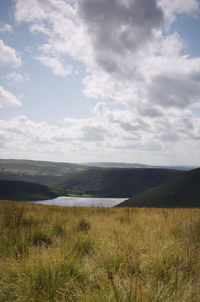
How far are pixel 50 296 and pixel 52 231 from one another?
87.9 inches

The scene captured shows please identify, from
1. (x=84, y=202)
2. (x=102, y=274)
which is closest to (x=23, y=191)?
(x=84, y=202)

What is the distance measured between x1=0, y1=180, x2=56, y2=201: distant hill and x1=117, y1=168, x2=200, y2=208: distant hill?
101 m

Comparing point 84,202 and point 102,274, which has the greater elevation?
point 102,274

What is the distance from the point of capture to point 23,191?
541 ft

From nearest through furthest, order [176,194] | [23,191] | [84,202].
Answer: [84,202]
[176,194]
[23,191]

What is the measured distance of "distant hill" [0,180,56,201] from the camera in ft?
511

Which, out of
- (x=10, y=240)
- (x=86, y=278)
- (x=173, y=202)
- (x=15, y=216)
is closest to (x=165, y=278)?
(x=86, y=278)

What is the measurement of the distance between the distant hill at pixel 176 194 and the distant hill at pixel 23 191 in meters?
101

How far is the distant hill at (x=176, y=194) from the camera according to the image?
7838 cm

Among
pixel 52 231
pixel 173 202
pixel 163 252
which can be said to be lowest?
pixel 173 202

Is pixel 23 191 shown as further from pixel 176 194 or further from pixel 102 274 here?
pixel 102 274

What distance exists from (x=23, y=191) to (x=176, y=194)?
Result: 132296 mm

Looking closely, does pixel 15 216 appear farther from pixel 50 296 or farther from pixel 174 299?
pixel 174 299

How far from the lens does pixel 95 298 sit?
1.67m
